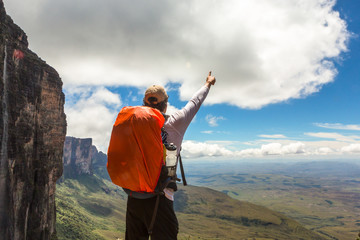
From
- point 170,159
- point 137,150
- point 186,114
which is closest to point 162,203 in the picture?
point 170,159

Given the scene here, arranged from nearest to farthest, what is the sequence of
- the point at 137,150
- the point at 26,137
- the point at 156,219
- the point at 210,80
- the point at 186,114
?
the point at 137,150 → the point at 156,219 → the point at 186,114 → the point at 210,80 → the point at 26,137

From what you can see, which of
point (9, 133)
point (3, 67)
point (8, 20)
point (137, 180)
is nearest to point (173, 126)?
point (137, 180)

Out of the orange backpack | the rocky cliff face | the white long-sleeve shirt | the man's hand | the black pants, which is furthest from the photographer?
the rocky cliff face

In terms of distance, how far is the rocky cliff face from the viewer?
44781mm

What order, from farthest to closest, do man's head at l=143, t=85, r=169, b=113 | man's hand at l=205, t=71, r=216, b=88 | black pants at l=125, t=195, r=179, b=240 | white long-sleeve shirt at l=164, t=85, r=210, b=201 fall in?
man's hand at l=205, t=71, r=216, b=88 → man's head at l=143, t=85, r=169, b=113 → white long-sleeve shirt at l=164, t=85, r=210, b=201 → black pants at l=125, t=195, r=179, b=240

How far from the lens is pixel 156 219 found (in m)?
4.17

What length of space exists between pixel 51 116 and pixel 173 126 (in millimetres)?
76495

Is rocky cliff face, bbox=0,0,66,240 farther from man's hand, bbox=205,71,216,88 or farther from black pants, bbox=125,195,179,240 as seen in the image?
man's hand, bbox=205,71,216,88

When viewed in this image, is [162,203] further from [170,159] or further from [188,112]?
[188,112]

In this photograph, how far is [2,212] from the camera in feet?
148

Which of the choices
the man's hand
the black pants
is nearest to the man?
the black pants

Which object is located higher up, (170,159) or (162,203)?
(170,159)

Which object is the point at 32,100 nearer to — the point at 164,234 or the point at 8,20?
the point at 8,20

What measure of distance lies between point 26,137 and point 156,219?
6275cm
